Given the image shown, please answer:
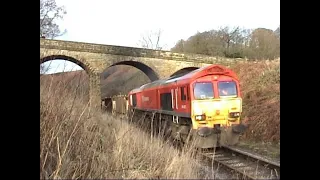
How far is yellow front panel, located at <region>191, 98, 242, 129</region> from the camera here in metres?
9.17

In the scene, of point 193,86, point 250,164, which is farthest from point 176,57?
point 250,164

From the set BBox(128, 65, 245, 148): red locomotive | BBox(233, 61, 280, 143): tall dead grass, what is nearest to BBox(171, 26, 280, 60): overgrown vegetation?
BBox(233, 61, 280, 143): tall dead grass

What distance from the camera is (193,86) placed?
937 centimetres

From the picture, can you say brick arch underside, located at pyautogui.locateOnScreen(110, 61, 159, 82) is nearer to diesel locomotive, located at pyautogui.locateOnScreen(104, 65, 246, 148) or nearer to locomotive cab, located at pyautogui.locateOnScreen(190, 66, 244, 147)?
diesel locomotive, located at pyautogui.locateOnScreen(104, 65, 246, 148)

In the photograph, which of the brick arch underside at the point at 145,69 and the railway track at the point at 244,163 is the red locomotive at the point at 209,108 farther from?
the brick arch underside at the point at 145,69

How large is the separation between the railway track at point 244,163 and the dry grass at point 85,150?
4.29ft

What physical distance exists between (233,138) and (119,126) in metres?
4.41

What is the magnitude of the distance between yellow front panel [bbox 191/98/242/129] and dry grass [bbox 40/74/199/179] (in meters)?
3.64

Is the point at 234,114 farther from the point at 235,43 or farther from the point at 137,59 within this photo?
the point at 137,59

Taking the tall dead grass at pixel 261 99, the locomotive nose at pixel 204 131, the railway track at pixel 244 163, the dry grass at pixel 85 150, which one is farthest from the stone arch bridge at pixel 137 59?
the dry grass at pixel 85 150

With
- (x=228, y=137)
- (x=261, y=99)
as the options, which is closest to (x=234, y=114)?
(x=228, y=137)

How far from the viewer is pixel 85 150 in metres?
4.60
